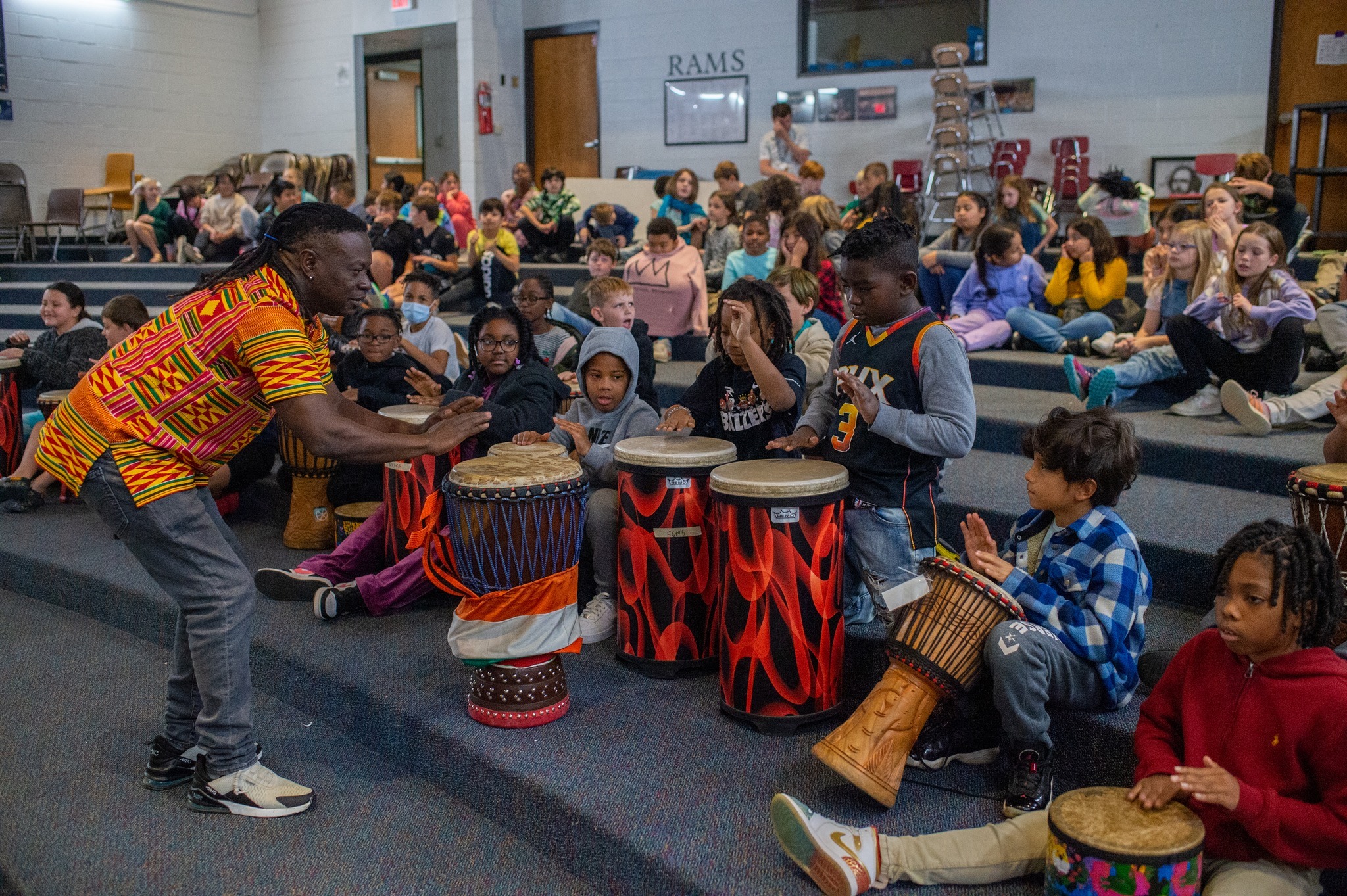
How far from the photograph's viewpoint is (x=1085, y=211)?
283 inches

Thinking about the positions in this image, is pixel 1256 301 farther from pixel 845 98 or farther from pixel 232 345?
pixel 845 98

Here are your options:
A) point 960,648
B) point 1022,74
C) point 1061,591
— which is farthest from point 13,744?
point 1022,74

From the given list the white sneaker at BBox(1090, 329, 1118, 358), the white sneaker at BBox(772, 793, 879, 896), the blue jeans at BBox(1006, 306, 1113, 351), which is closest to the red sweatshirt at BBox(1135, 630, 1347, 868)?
the white sneaker at BBox(772, 793, 879, 896)

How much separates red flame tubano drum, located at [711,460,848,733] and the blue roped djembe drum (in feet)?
1.33

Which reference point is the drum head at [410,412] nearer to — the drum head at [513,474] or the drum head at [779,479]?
the drum head at [513,474]

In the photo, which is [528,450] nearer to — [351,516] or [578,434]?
[578,434]

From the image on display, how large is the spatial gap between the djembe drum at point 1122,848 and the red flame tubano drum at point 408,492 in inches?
86.9

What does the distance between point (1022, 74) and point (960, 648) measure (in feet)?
25.9

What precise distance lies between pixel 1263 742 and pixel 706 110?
953 cm

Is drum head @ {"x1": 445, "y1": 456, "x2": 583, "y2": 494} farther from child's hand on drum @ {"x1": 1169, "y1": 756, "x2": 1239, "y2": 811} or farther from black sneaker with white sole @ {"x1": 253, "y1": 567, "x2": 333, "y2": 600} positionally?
child's hand on drum @ {"x1": 1169, "y1": 756, "x2": 1239, "y2": 811}

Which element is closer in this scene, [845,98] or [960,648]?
[960,648]

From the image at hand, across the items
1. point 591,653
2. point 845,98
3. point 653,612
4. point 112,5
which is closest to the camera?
point 653,612

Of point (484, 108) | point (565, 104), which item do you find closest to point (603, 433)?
point (484, 108)

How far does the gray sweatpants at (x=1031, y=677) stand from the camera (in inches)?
82.6
